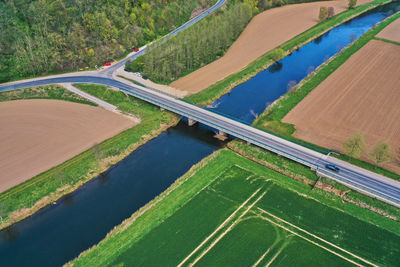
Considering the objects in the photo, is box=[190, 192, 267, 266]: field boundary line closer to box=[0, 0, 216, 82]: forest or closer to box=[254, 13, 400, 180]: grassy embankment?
box=[254, 13, 400, 180]: grassy embankment

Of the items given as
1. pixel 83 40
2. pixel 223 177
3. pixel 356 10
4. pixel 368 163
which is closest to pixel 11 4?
pixel 83 40

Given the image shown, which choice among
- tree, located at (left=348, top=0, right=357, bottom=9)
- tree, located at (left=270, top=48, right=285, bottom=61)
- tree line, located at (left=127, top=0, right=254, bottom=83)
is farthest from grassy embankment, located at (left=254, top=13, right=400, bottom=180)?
tree, located at (left=348, top=0, right=357, bottom=9)

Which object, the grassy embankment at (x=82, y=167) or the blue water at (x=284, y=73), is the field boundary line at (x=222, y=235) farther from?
the grassy embankment at (x=82, y=167)

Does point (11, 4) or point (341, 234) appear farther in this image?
point (11, 4)

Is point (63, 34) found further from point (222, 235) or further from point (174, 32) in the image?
point (222, 235)

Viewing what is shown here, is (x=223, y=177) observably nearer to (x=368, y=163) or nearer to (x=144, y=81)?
(x=368, y=163)

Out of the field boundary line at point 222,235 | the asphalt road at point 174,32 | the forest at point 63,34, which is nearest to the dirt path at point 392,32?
the asphalt road at point 174,32
